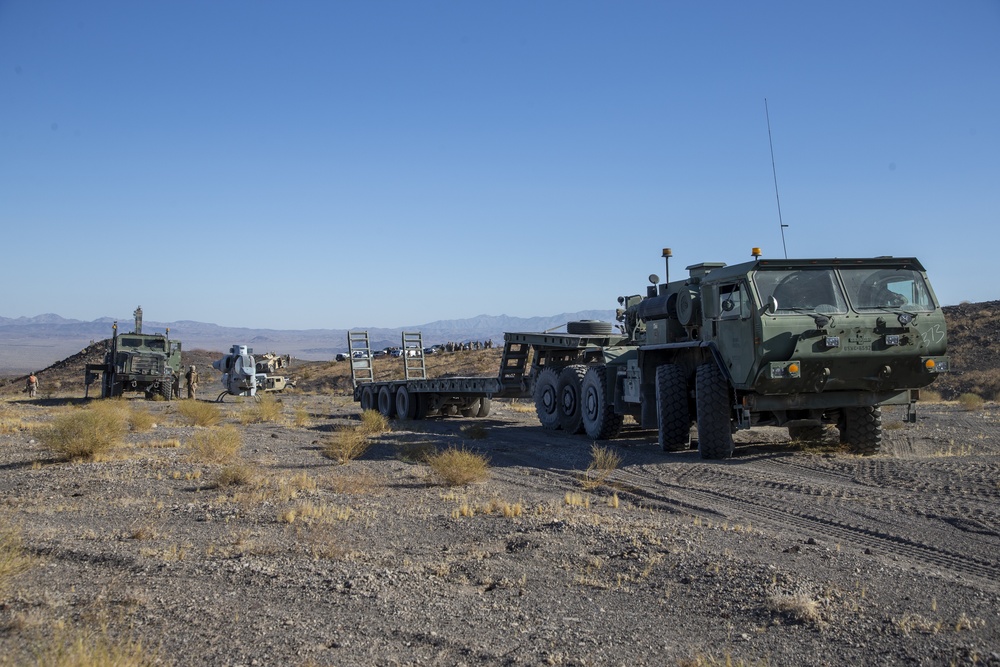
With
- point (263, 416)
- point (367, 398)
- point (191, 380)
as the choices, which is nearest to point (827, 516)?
point (263, 416)

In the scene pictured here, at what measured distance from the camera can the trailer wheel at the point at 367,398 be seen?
2636 cm

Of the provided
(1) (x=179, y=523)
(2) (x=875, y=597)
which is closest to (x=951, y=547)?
(2) (x=875, y=597)

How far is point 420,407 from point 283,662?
62.1 feet

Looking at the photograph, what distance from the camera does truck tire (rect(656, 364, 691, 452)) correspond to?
46.0 ft

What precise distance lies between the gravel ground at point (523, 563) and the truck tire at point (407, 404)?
10559 mm

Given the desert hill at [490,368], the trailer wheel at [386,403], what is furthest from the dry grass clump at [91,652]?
the desert hill at [490,368]

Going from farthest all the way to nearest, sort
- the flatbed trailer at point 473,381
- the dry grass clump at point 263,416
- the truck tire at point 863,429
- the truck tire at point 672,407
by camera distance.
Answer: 1. the dry grass clump at point 263,416
2. the flatbed trailer at point 473,381
3. the truck tire at point 672,407
4. the truck tire at point 863,429

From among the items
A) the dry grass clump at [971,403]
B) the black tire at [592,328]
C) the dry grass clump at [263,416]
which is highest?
the black tire at [592,328]

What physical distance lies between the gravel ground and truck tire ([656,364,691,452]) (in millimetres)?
1248

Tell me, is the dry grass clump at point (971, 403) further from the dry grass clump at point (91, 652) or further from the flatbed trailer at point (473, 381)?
the dry grass clump at point (91, 652)

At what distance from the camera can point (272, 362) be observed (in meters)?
48.0

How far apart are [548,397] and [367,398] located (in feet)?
31.5

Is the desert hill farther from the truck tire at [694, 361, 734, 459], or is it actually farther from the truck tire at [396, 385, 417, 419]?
the truck tire at [694, 361, 734, 459]

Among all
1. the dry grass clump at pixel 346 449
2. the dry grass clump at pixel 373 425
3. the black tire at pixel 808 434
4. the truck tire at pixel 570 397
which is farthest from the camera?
the dry grass clump at pixel 373 425
